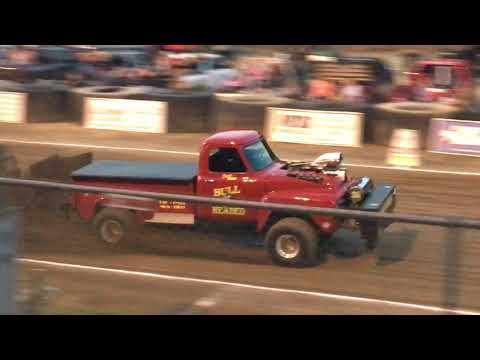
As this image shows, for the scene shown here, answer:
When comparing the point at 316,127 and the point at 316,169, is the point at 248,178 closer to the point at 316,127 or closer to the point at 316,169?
the point at 316,169

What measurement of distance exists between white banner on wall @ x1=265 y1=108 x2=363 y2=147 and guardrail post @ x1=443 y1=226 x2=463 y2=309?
1470 centimetres

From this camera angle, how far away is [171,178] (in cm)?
1095

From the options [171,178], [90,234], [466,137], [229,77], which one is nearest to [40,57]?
[229,77]

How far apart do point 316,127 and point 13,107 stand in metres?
8.80

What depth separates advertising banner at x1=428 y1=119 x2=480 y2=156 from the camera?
709 inches

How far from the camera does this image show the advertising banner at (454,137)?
18.0 metres

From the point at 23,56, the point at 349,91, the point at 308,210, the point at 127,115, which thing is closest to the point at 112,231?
the point at 308,210

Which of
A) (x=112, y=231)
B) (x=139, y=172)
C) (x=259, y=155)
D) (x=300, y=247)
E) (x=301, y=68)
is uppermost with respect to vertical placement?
(x=301, y=68)

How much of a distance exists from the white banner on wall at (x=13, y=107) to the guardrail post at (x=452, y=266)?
765 inches

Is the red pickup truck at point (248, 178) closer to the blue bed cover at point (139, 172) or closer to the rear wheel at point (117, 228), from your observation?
the blue bed cover at point (139, 172)

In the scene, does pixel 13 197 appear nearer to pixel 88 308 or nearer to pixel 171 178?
pixel 88 308

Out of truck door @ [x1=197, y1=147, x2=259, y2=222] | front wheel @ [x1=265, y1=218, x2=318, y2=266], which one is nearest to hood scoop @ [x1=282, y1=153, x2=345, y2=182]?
truck door @ [x1=197, y1=147, x2=259, y2=222]

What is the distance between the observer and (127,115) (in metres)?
21.2

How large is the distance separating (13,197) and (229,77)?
2328 cm
